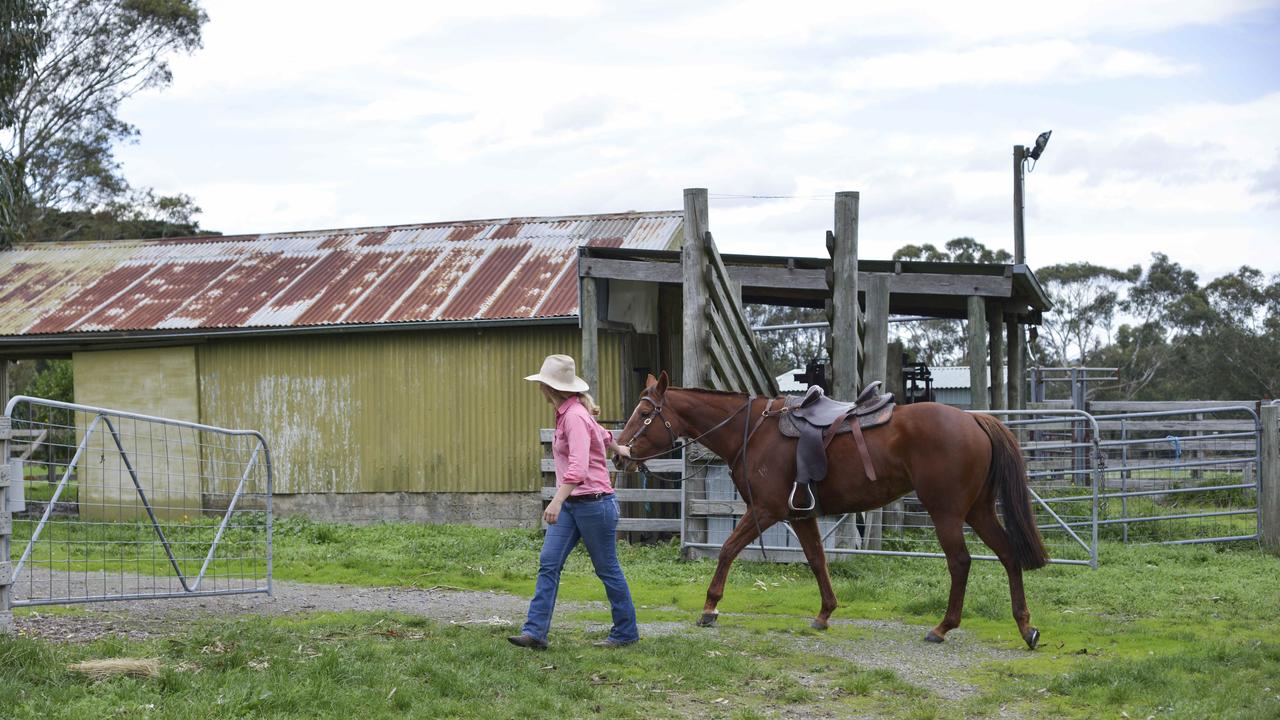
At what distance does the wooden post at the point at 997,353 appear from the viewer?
682 inches

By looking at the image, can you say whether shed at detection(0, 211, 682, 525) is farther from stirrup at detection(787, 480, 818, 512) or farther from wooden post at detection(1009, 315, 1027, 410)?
stirrup at detection(787, 480, 818, 512)

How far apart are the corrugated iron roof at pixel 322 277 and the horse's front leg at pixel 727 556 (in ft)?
24.6

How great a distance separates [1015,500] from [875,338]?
13.4 feet

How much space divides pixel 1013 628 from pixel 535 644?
354 centimetres

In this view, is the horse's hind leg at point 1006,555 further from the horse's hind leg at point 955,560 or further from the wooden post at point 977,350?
the wooden post at point 977,350

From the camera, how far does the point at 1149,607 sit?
9406 millimetres

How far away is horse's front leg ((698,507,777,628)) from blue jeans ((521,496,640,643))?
3.68ft

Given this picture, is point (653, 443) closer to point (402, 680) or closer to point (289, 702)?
point (402, 680)

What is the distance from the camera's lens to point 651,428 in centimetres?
939

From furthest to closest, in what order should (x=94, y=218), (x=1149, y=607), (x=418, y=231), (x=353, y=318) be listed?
(x=94, y=218), (x=418, y=231), (x=353, y=318), (x=1149, y=607)

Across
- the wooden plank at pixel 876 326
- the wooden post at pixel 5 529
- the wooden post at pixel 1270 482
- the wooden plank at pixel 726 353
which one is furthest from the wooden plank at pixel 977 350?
the wooden post at pixel 5 529

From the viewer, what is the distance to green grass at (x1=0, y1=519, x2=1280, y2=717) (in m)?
6.23

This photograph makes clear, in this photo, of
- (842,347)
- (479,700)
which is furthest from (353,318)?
(479,700)

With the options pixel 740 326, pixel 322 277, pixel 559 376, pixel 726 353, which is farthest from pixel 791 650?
pixel 322 277
